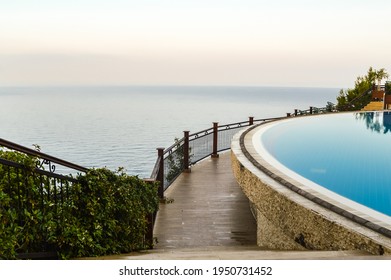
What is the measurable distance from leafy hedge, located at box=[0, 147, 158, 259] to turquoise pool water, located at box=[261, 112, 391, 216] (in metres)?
2.71

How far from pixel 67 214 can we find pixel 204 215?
3497 millimetres

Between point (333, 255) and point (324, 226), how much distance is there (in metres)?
0.42

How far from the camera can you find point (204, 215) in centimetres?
729

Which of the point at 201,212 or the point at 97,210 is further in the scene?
the point at 201,212

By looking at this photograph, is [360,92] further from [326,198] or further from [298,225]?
[298,225]

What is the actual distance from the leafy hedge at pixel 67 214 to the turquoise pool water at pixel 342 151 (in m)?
2.71

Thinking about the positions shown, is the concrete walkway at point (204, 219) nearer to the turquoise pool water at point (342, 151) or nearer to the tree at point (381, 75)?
the turquoise pool water at point (342, 151)

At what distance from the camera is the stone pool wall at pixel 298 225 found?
3133mm

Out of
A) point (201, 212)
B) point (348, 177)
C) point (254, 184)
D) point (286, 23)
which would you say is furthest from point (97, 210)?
point (286, 23)

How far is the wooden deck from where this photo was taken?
6.29m

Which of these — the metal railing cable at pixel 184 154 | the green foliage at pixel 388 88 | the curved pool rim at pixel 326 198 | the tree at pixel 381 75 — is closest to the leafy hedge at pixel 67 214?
the curved pool rim at pixel 326 198

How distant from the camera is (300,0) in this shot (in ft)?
23.3

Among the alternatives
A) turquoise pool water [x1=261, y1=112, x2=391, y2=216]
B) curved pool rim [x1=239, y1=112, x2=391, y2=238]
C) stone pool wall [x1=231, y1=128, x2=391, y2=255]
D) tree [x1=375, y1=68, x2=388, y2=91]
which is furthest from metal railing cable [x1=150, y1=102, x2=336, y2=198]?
tree [x1=375, y1=68, x2=388, y2=91]
